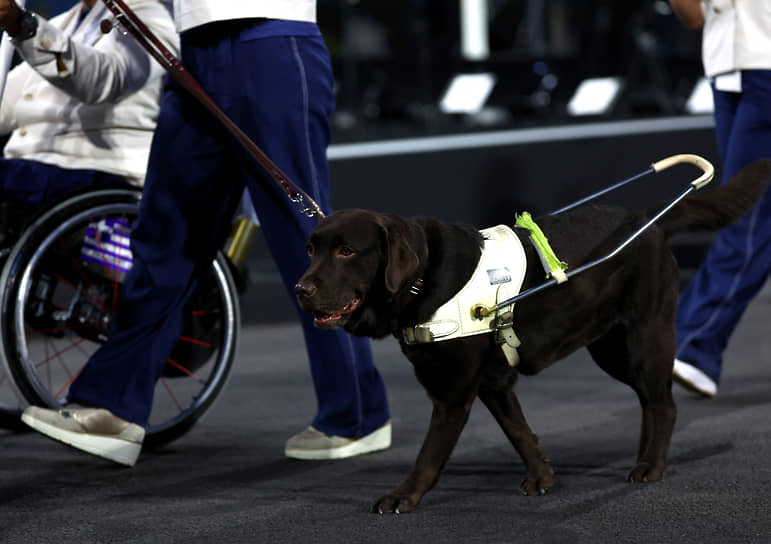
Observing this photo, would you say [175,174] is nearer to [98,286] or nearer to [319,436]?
[98,286]

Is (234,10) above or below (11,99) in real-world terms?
above

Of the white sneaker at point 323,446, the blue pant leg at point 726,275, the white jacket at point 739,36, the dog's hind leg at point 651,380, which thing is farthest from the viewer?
the blue pant leg at point 726,275

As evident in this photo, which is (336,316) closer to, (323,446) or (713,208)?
(323,446)

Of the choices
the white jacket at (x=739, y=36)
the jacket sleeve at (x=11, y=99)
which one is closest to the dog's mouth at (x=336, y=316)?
the jacket sleeve at (x=11, y=99)

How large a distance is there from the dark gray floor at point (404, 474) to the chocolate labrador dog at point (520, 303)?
0.44 feet

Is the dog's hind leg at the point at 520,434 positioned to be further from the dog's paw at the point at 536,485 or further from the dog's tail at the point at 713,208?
the dog's tail at the point at 713,208

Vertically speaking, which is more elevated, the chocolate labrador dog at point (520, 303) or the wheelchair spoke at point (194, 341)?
the chocolate labrador dog at point (520, 303)

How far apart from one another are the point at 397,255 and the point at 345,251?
11 centimetres

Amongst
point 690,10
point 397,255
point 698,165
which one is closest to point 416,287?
point 397,255

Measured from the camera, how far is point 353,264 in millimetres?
2459

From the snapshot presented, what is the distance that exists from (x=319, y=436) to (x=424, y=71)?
8.16 metres

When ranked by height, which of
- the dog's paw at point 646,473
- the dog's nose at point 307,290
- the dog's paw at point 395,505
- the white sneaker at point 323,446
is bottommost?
the white sneaker at point 323,446

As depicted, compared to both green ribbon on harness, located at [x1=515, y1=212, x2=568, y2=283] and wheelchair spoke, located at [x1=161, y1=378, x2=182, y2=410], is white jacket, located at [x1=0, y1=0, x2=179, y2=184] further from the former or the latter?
green ribbon on harness, located at [x1=515, y1=212, x2=568, y2=283]

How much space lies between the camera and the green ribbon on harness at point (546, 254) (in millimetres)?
2699
